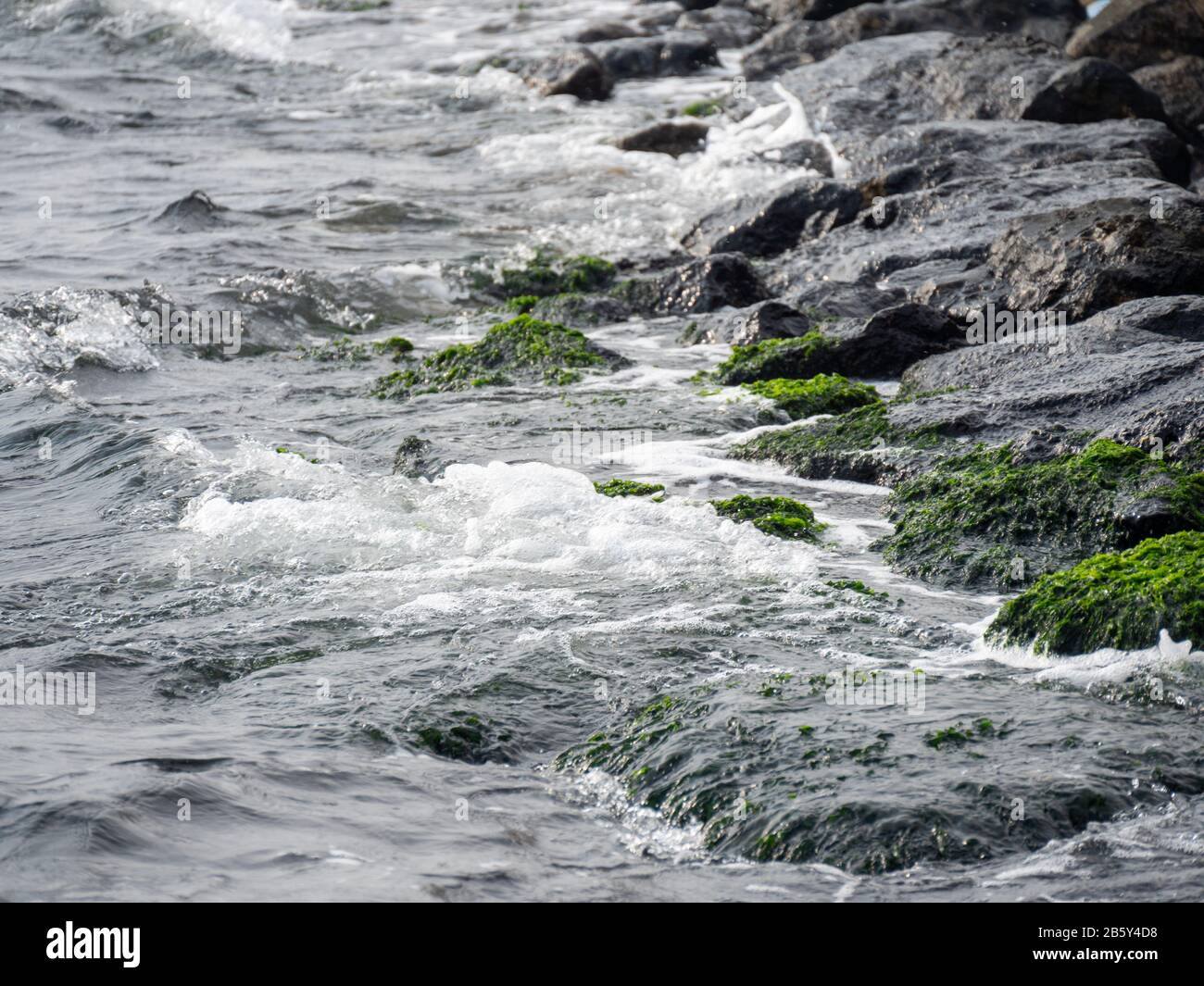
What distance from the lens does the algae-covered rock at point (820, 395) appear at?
9.27m

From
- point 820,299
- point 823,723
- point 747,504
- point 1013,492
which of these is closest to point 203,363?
point 820,299

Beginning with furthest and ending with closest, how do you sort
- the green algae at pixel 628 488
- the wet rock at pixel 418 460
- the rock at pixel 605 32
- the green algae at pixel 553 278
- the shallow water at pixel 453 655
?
1. the rock at pixel 605 32
2. the green algae at pixel 553 278
3. the wet rock at pixel 418 460
4. the green algae at pixel 628 488
5. the shallow water at pixel 453 655

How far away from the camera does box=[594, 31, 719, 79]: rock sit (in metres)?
23.1

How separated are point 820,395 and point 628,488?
1990 mm

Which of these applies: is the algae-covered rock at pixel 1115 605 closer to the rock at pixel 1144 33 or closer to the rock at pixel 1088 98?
the rock at pixel 1088 98

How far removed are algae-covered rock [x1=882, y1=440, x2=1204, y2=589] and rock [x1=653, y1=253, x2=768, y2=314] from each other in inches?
193

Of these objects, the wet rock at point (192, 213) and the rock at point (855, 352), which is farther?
the wet rock at point (192, 213)

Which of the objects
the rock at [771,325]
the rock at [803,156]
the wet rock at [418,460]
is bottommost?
the wet rock at [418,460]

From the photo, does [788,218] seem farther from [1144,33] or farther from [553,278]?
[1144,33]

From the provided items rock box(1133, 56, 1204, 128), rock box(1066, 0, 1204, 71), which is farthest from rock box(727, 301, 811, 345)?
rock box(1066, 0, 1204, 71)

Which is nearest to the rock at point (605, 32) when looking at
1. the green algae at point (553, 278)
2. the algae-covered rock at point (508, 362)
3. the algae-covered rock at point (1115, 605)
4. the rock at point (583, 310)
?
the green algae at point (553, 278)

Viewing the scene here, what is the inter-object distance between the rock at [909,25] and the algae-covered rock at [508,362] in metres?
11.9

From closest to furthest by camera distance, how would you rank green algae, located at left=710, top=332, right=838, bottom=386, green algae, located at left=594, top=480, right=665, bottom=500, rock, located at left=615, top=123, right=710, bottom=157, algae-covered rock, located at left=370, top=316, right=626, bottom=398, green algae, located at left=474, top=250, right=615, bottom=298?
1. green algae, located at left=594, top=480, right=665, bottom=500
2. green algae, located at left=710, top=332, right=838, bottom=386
3. algae-covered rock, located at left=370, top=316, right=626, bottom=398
4. green algae, located at left=474, top=250, right=615, bottom=298
5. rock, located at left=615, top=123, right=710, bottom=157

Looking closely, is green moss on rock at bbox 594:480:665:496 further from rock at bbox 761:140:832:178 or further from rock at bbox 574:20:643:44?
rock at bbox 574:20:643:44
